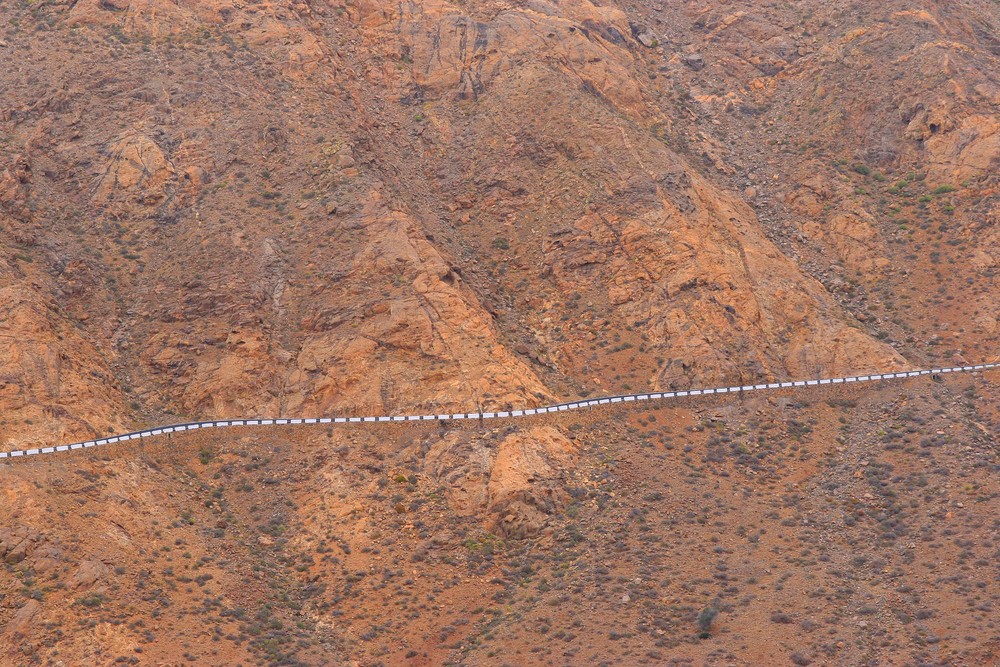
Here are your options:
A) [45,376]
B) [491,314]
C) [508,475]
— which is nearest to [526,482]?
[508,475]

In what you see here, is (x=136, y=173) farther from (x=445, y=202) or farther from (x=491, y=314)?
(x=491, y=314)

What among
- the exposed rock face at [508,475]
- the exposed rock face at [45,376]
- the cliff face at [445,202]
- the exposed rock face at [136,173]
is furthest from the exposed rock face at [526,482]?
the exposed rock face at [136,173]

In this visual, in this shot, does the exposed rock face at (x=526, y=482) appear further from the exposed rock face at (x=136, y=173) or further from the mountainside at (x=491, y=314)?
the exposed rock face at (x=136, y=173)

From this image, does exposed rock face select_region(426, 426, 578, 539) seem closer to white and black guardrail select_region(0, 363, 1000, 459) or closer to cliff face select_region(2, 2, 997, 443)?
white and black guardrail select_region(0, 363, 1000, 459)

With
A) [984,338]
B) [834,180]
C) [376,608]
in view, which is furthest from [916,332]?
[376,608]

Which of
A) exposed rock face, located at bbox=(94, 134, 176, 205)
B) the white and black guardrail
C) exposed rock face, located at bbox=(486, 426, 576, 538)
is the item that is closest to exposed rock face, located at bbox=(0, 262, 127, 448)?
the white and black guardrail
